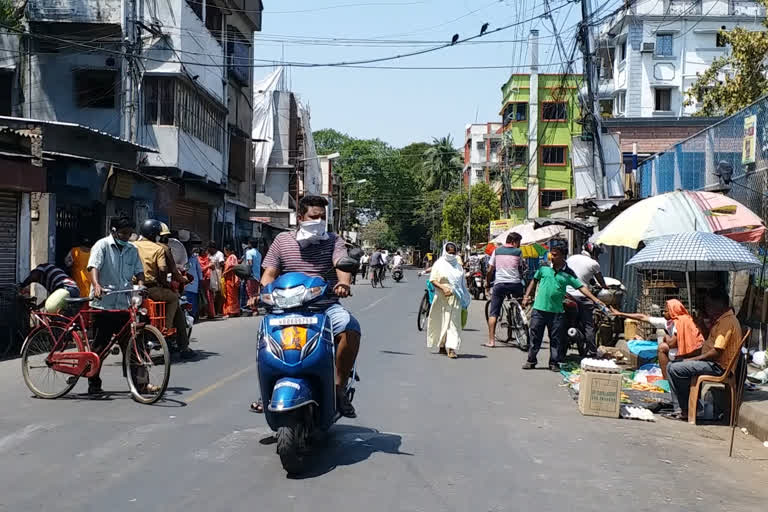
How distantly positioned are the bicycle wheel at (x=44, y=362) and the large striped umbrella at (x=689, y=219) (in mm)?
6731

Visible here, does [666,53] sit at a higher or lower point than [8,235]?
higher

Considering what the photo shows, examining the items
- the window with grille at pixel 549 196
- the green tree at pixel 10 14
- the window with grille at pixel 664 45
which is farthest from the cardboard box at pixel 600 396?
the window with grille at pixel 549 196

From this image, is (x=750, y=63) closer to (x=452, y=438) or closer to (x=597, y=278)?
(x=597, y=278)

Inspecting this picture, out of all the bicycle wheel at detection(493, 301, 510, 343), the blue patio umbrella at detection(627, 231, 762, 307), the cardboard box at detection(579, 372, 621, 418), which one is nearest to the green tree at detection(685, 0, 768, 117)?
the bicycle wheel at detection(493, 301, 510, 343)

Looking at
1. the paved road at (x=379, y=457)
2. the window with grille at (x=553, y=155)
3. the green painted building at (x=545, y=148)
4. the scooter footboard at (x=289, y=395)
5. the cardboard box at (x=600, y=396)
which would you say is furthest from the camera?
the window with grille at (x=553, y=155)

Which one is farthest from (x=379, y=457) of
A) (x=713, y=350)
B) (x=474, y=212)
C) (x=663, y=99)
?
(x=474, y=212)

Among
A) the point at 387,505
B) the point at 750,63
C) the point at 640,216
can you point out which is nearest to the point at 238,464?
the point at 387,505

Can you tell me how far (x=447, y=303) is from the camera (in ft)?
43.9

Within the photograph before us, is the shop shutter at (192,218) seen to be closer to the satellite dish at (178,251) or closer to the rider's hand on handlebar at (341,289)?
the satellite dish at (178,251)

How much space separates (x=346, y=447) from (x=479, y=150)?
83.0m

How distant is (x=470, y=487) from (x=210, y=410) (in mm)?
3350

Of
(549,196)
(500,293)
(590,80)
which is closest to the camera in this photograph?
(500,293)

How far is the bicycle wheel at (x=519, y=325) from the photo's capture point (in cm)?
1434

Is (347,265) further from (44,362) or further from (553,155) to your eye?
(553,155)
